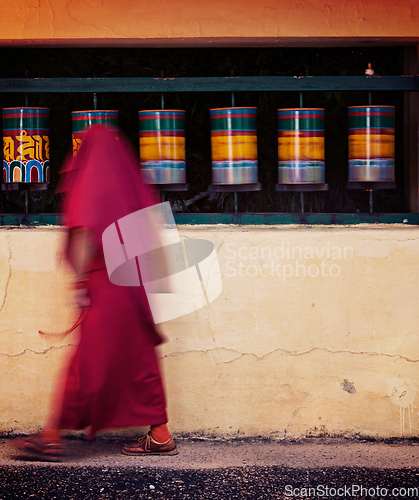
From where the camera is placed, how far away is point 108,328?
2.53 metres

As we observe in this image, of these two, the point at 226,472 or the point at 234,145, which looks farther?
the point at 234,145

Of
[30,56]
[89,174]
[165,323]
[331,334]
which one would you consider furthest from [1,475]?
[30,56]

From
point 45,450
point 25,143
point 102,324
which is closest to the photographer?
point 102,324

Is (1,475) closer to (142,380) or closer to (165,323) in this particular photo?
(142,380)

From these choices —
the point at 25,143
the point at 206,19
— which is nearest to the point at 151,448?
the point at 25,143

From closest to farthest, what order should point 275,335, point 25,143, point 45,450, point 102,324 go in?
point 102,324 < point 45,450 < point 275,335 < point 25,143

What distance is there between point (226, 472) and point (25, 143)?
5.86 ft

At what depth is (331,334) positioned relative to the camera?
9.34 feet

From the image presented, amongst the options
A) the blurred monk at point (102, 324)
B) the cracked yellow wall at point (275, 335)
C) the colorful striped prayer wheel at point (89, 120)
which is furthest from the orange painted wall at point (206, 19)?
the cracked yellow wall at point (275, 335)

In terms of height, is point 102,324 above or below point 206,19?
below

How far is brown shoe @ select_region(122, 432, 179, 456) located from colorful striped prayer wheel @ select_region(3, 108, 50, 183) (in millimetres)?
1353

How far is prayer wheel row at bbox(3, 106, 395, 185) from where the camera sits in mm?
2930

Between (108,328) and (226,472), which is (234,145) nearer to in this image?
(108,328)

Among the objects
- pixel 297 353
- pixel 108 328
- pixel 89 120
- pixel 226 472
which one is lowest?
pixel 226 472
